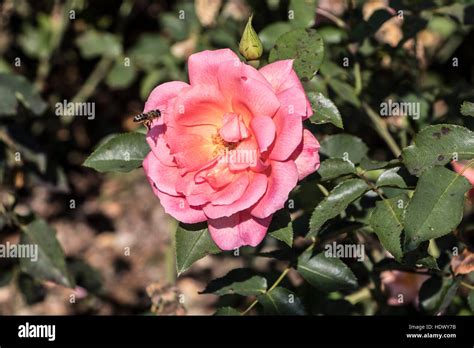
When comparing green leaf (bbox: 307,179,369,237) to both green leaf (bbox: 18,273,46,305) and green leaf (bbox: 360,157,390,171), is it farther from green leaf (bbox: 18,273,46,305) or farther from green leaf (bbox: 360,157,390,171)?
green leaf (bbox: 18,273,46,305)

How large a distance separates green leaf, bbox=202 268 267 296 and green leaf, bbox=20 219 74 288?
0.67m

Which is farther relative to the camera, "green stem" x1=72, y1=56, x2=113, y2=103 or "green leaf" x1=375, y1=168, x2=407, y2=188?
"green stem" x1=72, y1=56, x2=113, y2=103

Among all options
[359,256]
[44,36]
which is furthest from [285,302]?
[44,36]

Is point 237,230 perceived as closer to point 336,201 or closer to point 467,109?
point 336,201

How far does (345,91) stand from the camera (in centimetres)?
199

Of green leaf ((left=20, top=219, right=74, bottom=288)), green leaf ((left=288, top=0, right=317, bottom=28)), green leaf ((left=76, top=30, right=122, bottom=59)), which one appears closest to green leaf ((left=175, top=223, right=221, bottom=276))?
green leaf ((left=288, top=0, right=317, bottom=28))

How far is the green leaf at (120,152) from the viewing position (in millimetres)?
1642

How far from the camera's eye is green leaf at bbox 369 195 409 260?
Answer: 147cm

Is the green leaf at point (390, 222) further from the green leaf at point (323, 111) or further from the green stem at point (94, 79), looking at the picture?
the green stem at point (94, 79)

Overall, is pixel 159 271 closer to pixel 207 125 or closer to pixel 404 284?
pixel 404 284

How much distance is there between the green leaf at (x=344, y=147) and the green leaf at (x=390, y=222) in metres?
0.22

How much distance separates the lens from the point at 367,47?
89.2 inches

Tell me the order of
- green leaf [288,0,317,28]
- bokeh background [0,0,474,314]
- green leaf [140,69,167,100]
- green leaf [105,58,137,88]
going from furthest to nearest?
green leaf [105,58,137,88], green leaf [140,69,167,100], bokeh background [0,0,474,314], green leaf [288,0,317,28]

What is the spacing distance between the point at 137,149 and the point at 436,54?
1800 millimetres
